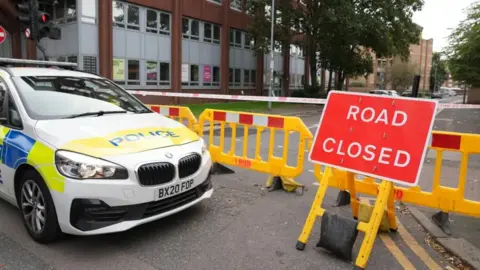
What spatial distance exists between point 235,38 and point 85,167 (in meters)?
30.5

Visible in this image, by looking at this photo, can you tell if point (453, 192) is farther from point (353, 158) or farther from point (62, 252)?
point (62, 252)

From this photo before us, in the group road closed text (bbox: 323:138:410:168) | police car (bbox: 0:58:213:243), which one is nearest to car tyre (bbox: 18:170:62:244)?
police car (bbox: 0:58:213:243)

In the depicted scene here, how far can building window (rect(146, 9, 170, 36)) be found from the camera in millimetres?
25062

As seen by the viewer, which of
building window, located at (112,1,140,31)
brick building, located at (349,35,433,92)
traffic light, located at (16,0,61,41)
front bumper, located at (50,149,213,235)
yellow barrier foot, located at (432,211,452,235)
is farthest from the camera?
brick building, located at (349,35,433,92)

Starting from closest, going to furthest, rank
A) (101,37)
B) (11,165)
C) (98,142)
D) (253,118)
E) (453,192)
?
(98,142) < (11,165) < (453,192) < (253,118) < (101,37)

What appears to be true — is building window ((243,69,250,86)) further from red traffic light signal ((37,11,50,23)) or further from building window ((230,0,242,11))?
red traffic light signal ((37,11,50,23))

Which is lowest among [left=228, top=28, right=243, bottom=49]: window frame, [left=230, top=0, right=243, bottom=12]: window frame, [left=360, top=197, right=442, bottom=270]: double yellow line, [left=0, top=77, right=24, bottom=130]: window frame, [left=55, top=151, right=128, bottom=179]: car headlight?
[left=360, top=197, right=442, bottom=270]: double yellow line

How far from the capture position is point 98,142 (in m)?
3.93

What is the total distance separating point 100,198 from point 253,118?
10.3ft

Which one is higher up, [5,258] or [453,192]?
[453,192]

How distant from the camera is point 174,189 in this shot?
4.11m

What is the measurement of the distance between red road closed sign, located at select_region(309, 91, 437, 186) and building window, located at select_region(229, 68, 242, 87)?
28996mm

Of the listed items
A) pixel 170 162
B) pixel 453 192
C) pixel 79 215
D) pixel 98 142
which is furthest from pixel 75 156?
pixel 453 192

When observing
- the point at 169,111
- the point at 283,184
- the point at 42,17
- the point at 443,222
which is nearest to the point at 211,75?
the point at 42,17
